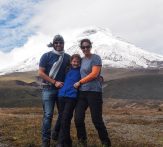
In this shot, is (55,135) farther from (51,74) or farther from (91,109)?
(51,74)

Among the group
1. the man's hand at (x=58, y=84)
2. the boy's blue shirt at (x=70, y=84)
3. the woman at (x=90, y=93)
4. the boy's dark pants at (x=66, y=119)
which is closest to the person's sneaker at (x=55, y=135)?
the boy's dark pants at (x=66, y=119)

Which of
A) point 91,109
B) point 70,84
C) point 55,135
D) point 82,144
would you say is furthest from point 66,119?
point 55,135

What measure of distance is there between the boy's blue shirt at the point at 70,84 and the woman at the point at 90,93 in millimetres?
156

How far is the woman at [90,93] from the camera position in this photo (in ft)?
38.5

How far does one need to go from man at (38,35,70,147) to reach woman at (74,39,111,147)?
0.62m

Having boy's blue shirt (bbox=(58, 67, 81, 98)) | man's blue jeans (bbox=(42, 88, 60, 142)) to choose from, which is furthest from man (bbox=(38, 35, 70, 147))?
boy's blue shirt (bbox=(58, 67, 81, 98))

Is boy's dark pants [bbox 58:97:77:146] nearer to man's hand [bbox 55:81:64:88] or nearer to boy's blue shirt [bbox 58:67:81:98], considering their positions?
boy's blue shirt [bbox 58:67:81:98]

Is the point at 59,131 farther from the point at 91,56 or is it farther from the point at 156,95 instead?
the point at 156,95

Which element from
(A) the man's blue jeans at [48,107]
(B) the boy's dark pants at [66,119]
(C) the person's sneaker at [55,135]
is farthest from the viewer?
(C) the person's sneaker at [55,135]

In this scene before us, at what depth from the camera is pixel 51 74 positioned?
12.2m

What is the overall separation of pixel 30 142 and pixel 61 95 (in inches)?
86.3

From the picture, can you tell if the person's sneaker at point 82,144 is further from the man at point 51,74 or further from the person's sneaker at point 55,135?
the person's sneaker at point 55,135

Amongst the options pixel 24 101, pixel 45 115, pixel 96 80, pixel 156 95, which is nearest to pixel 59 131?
pixel 45 115

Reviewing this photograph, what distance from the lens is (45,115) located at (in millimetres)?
12133
